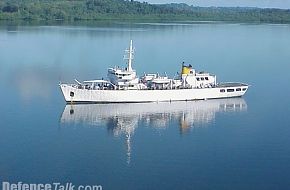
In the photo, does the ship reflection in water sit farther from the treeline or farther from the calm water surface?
the treeline

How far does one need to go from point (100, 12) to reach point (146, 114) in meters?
77.4

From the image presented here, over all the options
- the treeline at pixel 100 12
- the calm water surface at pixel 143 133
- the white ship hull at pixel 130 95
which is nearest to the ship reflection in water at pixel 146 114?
the calm water surface at pixel 143 133

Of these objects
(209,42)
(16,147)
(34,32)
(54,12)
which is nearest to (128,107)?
(16,147)

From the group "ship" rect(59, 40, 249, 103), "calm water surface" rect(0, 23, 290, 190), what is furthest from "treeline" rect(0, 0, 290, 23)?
"ship" rect(59, 40, 249, 103)

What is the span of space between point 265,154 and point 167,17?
3673 inches

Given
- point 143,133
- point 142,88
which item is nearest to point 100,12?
point 142,88

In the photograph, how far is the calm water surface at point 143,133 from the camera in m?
18.4

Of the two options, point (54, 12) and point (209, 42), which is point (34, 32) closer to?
point (209, 42)

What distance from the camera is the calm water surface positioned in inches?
723

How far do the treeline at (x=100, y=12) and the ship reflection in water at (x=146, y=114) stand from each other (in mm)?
63425

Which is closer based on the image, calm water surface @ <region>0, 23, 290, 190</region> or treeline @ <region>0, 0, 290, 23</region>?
A: calm water surface @ <region>0, 23, 290, 190</region>

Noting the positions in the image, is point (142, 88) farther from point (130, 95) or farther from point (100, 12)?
point (100, 12)

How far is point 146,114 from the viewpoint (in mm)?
26906

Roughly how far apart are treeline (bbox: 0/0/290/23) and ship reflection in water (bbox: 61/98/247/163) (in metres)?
63.4
